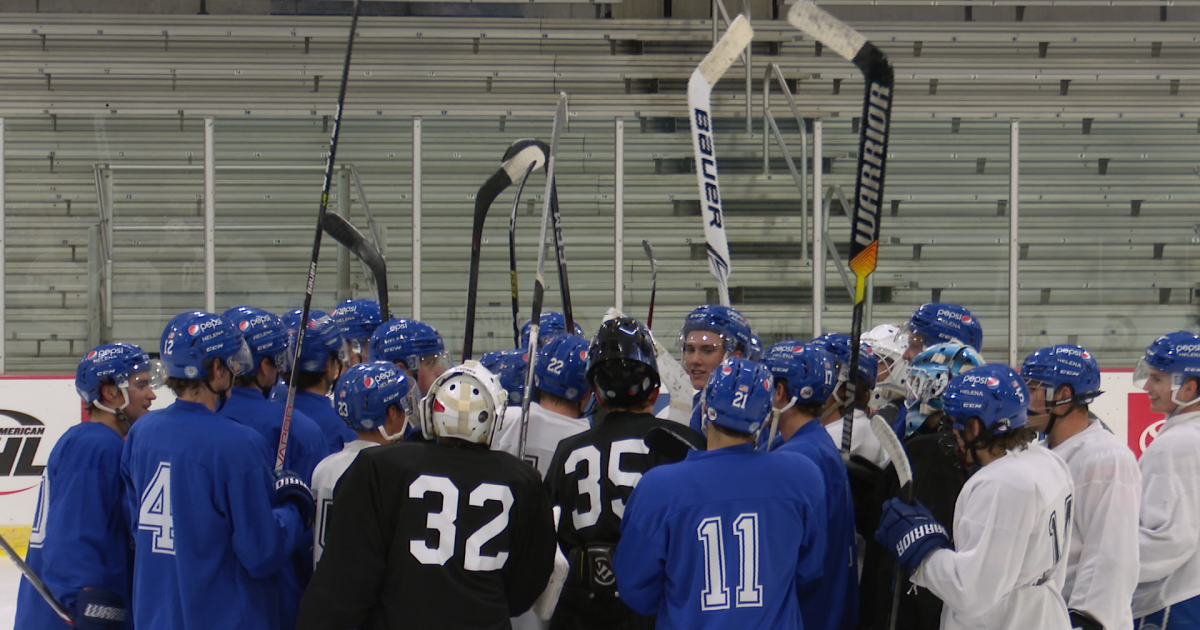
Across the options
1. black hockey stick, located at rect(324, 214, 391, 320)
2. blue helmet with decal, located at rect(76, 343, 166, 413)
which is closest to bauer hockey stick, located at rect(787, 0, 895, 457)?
black hockey stick, located at rect(324, 214, 391, 320)

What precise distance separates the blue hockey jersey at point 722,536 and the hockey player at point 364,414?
63cm

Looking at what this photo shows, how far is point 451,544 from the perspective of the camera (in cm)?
219

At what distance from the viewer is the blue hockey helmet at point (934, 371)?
111 inches

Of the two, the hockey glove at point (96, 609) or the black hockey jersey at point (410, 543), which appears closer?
the black hockey jersey at point (410, 543)

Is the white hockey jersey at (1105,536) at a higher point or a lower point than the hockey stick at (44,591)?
higher

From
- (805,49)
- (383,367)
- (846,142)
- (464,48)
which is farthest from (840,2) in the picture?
(383,367)

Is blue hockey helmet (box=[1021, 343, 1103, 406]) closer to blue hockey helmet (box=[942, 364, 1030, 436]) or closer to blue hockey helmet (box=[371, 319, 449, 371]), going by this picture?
blue hockey helmet (box=[942, 364, 1030, 436])

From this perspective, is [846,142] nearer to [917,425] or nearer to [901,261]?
[901,261]

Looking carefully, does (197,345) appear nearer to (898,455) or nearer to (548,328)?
(898,455)

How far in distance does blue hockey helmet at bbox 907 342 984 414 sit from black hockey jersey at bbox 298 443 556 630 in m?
1.21

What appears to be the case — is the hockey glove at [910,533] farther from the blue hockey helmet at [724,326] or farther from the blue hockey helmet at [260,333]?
the blue hockey helmet at [260,333]

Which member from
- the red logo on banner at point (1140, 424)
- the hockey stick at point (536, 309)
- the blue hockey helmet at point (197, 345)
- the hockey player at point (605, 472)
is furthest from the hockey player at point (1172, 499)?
the red logo on banner at point (1140, 424)

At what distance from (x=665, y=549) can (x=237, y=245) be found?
17.2 ft

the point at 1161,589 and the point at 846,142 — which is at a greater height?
the point at 846,142
